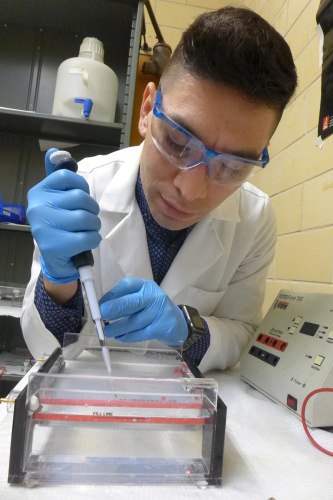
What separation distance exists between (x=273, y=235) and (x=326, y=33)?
64 centimetres

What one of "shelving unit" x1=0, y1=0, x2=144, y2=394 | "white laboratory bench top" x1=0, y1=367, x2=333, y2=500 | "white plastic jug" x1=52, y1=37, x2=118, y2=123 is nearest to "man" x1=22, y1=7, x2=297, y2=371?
"white laboratory bench top" x1=0, y1=367, x2=333, y2=500

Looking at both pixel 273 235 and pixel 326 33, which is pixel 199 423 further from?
pixel 326 33

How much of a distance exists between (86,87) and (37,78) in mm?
503

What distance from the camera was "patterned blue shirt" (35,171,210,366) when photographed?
2.75 feet

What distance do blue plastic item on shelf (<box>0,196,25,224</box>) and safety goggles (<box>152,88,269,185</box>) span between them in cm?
115

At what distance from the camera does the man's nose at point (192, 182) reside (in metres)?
0.77

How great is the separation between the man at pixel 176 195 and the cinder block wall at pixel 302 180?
44cm

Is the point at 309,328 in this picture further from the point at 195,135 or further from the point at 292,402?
the point at 195,135

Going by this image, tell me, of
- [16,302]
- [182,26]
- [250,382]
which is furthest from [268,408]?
[182,26]

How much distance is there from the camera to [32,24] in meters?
2.01

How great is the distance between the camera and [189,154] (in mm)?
751

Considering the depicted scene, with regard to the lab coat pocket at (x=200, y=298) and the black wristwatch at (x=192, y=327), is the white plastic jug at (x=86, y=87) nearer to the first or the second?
the lab coat pocket at (x=200, y=298)

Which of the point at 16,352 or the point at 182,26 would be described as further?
the point at 182,26

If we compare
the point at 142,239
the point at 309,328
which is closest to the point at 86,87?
the point at 142,239
